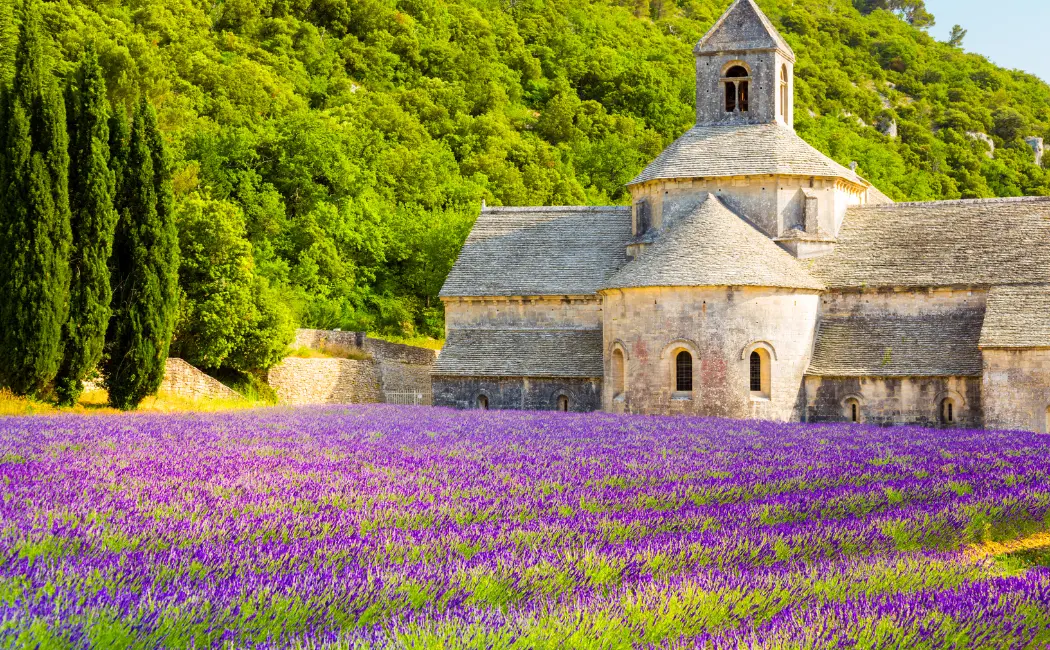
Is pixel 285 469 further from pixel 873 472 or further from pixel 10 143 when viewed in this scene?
pixel 10 143

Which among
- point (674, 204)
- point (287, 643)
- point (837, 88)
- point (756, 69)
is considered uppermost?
point (837, 88)

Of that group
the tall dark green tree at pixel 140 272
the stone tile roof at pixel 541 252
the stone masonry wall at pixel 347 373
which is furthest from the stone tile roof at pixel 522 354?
the tall dark green tree at pixel 140 272

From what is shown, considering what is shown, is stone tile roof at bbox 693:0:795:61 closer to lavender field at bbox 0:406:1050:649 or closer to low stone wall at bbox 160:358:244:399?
low stone wall at bbox 160:358:244:399

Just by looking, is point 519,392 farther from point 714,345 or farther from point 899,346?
point 899,346

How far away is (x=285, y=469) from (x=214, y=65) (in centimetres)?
5935

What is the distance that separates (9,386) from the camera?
82.8 ft

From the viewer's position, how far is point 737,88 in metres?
41.4

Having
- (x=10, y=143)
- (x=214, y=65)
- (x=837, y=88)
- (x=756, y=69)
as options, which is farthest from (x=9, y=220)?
(x=837, y=88)

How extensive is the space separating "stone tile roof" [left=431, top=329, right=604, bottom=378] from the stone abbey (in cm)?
8

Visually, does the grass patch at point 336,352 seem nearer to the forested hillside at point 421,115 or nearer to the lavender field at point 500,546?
the forested hillside at point 421,115

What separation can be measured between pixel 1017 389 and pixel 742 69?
1560 cm

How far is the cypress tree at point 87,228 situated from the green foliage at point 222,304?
844 centimetres

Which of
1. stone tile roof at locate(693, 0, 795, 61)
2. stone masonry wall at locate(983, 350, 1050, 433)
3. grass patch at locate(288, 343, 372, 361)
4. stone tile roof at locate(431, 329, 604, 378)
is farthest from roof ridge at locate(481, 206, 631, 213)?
stone masonry wall at locate(983, 350, 1050, 433)

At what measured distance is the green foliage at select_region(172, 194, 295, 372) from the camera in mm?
36031
